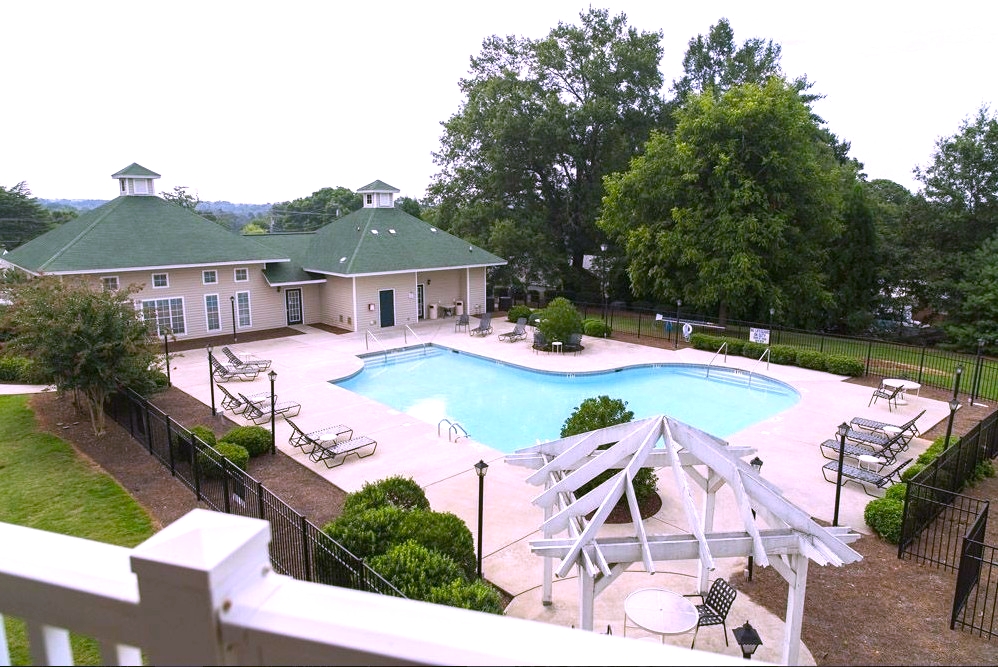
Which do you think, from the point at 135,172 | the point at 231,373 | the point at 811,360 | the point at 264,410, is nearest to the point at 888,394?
the point at 811,360

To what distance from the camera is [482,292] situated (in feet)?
103

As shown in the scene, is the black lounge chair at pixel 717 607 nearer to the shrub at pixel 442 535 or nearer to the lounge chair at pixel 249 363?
the shrub at pixel 442 535

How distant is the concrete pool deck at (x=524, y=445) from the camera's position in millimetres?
8406

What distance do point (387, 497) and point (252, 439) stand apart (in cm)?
521

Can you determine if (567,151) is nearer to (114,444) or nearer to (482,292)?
(482,292)

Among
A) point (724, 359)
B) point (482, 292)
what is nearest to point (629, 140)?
point (482, 292)

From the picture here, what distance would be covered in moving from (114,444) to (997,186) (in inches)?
1414

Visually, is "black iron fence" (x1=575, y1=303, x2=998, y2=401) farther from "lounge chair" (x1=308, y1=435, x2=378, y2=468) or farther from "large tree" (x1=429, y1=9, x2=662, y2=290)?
"lounge chair" (x1=308, y1=435, x2=378, y2=468)

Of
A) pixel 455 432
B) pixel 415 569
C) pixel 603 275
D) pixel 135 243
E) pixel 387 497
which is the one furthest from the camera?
pixel 603 275

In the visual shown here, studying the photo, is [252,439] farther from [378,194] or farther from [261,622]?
[378,194]

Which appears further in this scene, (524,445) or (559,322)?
(559,322)

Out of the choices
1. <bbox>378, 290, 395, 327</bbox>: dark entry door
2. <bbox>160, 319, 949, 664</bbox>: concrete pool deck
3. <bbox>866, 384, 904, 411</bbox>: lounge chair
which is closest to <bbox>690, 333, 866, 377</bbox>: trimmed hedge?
<bbox>160, 319, 949, 664</bbox>: concrete pool deck

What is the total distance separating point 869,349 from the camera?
20891 mm

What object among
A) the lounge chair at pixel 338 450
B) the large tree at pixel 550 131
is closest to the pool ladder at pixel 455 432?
the lounge chair at pixel 338 450
